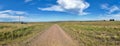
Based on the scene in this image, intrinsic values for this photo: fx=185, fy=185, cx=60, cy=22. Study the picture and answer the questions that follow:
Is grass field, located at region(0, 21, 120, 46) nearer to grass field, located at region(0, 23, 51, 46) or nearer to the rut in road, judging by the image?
grass field, located at region(0, 23, 51, 46)

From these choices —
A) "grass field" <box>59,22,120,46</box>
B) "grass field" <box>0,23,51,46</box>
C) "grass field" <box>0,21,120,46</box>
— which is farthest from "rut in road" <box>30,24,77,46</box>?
"grass field" <box>0,23,51,46</box>

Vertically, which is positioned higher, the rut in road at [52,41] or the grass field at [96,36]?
the rut in road at [52,41]

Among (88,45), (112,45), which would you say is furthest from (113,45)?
(88,45)

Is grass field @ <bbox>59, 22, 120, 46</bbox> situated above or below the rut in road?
below

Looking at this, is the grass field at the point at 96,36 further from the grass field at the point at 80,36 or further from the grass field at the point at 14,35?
the grass field at the point at 14,35

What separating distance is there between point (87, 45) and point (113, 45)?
2.23m

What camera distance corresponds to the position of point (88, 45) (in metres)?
13.5

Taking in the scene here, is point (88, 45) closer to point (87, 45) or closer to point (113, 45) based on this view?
point (87, 45)

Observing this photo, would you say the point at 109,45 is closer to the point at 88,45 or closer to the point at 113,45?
the point at 113,45

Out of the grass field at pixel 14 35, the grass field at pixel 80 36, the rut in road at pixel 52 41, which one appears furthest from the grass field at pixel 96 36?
the grass field at pixel 14 35

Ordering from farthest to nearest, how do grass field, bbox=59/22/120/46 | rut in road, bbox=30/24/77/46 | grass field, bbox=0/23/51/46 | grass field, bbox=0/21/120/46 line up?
1. grass field, bbox=0/23/51/46
2. grass field, bbox=0/21/120/46
3. grass field, bbox=59/22/120/46
4. rut in road, bbox=30/24/77/46

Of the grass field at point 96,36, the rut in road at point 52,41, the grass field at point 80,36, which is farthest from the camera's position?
the grass field at point 80,36

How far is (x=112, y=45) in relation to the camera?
14227 mm

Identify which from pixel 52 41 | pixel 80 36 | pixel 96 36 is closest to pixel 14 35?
pixel 80 36
